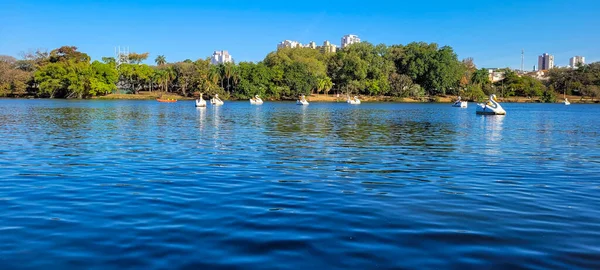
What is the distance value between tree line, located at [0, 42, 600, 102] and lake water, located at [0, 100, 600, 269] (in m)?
107

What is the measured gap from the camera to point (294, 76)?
125438 millimetres

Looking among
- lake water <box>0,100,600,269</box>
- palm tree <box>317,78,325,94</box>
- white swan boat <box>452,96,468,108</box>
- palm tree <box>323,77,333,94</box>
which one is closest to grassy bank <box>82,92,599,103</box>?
palm tree <box>323,77,333,94</box>

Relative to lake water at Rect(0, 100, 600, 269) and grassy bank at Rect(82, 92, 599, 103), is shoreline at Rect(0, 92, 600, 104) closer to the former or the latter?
grassy bank at Rect(82, 92, 599, 103)

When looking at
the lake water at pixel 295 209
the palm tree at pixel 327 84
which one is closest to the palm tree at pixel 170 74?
the palm tree at pixel 327 84

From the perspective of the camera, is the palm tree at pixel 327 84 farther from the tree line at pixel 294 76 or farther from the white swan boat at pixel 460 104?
the white swan boat at pixel 460 104

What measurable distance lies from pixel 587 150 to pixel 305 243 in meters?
18.8

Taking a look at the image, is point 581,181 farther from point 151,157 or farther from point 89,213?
point 151,157

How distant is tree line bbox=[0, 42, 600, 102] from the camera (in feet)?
403

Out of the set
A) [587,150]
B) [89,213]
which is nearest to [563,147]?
[587,150]

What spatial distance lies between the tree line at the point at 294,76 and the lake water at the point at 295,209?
352 ft

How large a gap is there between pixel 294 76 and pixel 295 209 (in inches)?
4598

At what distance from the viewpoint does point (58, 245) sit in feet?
24.2

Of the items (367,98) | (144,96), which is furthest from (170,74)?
(367,98)

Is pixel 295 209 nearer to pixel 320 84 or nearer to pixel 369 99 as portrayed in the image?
pixel 320 84
